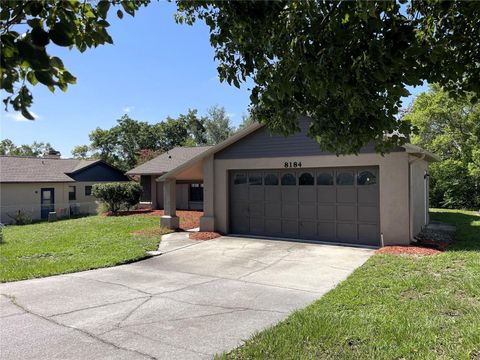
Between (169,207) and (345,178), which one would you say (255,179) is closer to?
(345,178)

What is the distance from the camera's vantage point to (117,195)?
2358 centimetres

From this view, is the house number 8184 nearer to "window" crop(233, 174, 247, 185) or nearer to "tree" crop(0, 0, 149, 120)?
"window" crop(233, 174, 247, 185)

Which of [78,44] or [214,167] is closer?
[78,44]

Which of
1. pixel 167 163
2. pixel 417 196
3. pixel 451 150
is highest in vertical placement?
pixel 451 150

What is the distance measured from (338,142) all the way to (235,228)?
11.5 metres

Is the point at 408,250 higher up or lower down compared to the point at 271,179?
lower down

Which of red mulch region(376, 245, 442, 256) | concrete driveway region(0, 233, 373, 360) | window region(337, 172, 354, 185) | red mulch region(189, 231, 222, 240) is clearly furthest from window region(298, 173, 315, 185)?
red mulch region(189, 231, 222, 240)

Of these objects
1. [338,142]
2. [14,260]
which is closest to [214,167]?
[14,260]

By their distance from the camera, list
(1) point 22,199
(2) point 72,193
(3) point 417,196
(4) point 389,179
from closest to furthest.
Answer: (4) point 389,179 → (3) point 417,196 → (1) point 22,199 → (2) point 72,193

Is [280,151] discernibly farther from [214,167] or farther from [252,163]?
[214,167]

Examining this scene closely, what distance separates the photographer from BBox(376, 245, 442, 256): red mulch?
10.5 m

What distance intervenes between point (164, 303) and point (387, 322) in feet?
12.2

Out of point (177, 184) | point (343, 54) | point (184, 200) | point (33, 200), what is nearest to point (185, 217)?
point (184, 200)

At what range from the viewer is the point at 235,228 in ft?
50.7
